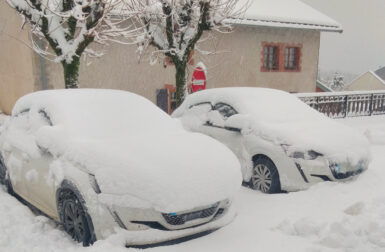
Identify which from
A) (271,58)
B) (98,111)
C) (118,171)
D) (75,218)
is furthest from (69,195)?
(271,58)

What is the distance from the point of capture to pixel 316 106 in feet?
39.2

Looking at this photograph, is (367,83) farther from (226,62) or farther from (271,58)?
(226,62)

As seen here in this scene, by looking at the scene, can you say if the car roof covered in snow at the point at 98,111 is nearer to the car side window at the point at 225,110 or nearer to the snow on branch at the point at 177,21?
the car side window at the point at 225,110

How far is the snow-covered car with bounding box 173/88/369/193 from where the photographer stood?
4.69m

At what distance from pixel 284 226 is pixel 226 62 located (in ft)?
39.9

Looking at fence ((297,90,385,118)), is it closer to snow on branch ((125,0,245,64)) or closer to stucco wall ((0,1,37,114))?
snow on branch ((125,0,245,64))

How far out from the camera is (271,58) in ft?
54.9

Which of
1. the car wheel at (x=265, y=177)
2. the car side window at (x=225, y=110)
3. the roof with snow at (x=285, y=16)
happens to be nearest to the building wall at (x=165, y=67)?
the roof with snow at (x=285, y=16)

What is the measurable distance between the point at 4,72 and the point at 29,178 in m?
12.5

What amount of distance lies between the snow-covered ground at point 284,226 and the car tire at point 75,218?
0.11m

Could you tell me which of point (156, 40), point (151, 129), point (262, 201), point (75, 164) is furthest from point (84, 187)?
point (156, 40)

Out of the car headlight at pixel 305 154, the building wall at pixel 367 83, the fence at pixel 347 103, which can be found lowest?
the building wall at pixel 367 83

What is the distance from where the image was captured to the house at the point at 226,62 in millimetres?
12258

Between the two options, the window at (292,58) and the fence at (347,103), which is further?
the window at (292,58)
